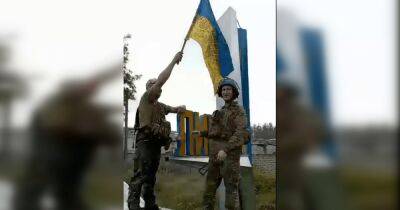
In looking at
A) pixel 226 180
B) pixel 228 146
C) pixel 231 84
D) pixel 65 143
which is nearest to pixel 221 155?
pixel 228 146

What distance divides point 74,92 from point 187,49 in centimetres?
88

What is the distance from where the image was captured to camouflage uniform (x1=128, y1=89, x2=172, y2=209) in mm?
3869

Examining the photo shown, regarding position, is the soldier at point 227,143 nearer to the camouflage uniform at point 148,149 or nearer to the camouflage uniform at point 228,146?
the camouflage uniform at point 228,146

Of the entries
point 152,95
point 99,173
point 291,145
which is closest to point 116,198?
point 99,173

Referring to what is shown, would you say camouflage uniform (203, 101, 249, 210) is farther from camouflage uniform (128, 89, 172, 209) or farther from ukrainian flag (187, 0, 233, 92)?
camouflage uniform (128, 89, 172, 209)

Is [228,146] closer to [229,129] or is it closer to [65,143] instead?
[229,129]

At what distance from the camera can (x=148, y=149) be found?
3.91 m

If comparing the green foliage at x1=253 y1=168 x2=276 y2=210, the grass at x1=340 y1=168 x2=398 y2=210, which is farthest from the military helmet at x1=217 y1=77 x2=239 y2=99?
the grass at x1=340 y1=168 x2=398 y2=210

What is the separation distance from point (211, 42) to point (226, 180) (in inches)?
40.1

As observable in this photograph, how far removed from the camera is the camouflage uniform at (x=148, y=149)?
3869 millimetres

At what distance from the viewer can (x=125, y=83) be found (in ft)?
12.6

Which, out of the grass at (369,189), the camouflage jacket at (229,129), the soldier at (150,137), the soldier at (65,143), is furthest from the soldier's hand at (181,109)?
the grass at (369,189)

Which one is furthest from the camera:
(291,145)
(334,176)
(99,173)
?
(99,173)

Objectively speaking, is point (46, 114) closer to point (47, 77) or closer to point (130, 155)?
point (47, 77)
